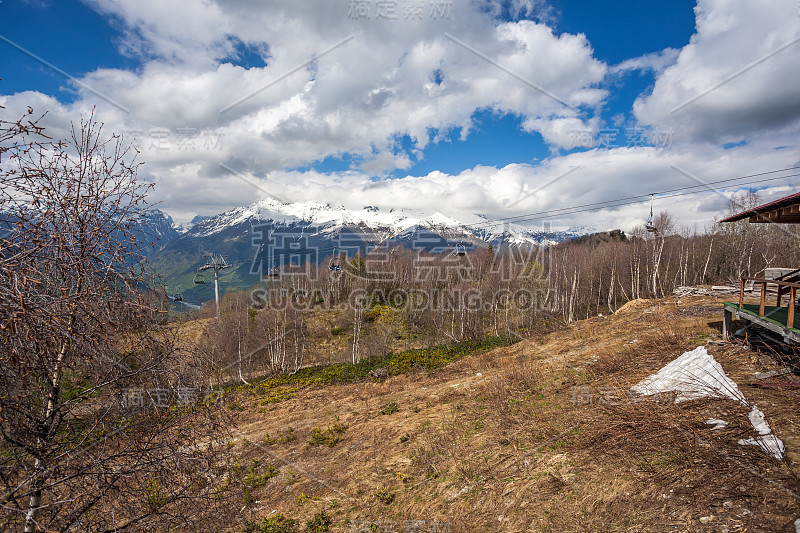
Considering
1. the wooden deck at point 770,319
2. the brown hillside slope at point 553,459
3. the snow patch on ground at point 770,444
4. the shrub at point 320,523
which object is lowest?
the shrub at point 320,523

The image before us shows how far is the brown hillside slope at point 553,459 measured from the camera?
4961mm

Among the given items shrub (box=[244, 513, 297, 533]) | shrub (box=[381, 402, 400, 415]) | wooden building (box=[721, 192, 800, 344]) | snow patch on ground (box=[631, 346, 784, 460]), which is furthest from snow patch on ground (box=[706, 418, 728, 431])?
shrub (box=[381, 402, 400, 415])

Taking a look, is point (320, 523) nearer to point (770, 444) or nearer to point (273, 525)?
point (273, 525)

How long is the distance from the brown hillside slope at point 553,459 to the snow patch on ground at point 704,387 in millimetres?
170

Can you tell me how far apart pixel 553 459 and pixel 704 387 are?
→ 11.7 ft

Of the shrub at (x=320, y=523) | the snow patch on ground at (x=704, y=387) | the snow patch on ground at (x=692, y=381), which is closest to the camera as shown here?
the snow patch on ground at (x=704, y=387)

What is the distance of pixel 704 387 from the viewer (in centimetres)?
733

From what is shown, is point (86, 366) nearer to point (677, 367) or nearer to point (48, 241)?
point (48, 241)

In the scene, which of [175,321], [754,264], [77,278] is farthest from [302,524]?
[754,264]

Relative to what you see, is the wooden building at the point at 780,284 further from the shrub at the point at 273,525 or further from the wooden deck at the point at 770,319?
the shrub at the point at 273,525

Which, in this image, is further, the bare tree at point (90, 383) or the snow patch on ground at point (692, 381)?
the snow patch on ground at point (692, 381)

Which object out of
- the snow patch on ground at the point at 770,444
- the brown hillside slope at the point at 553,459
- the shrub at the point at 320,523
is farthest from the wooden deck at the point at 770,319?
the shrub at the point at 320,523

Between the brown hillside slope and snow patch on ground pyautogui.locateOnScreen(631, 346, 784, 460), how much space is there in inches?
6.7

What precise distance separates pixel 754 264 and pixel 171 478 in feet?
175
